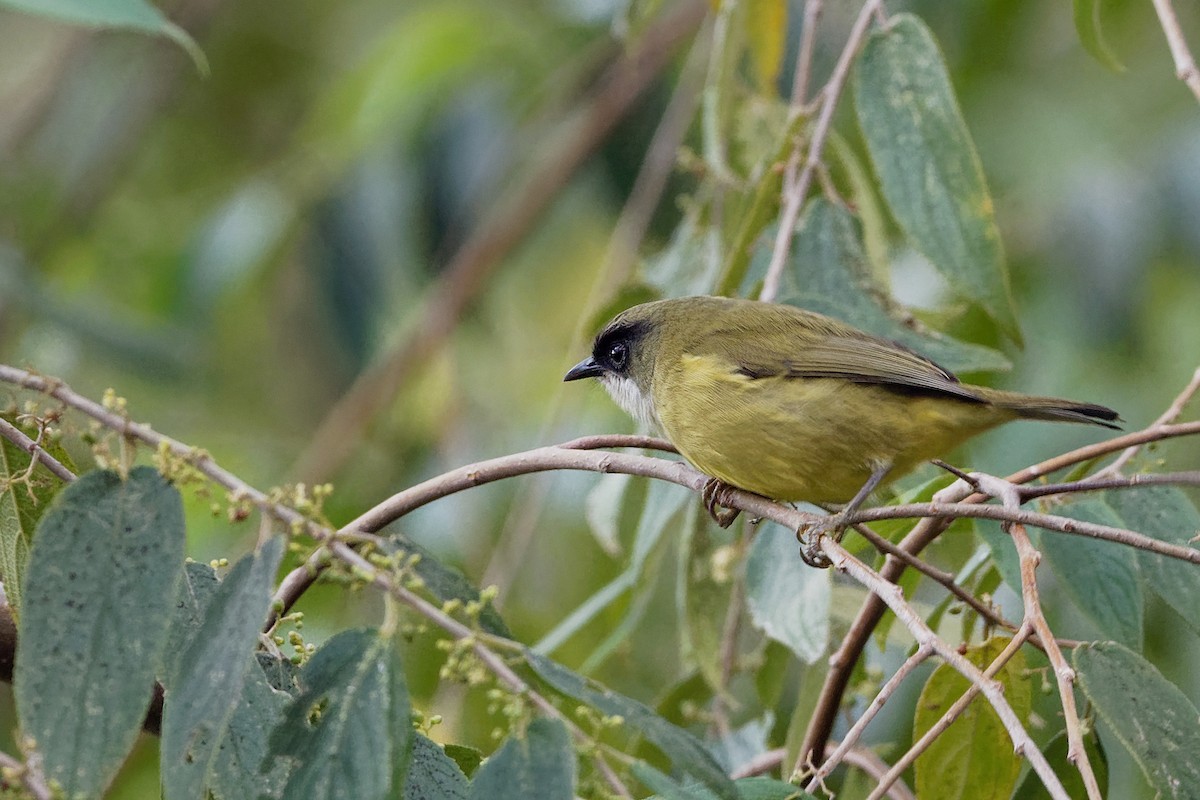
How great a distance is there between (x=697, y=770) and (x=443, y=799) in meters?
0.56

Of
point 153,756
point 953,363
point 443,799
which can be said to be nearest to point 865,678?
point 953,363

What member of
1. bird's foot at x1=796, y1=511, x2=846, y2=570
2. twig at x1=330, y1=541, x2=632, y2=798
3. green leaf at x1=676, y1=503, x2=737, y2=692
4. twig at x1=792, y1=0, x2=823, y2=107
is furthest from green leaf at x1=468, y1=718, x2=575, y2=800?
twig at x1=792, y1=0, x2=823, y2=107

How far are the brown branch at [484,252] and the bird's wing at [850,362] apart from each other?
268 cm

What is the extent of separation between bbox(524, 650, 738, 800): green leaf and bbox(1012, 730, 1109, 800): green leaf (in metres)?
0.95

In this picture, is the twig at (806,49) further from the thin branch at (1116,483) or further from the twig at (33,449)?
the twig at (33,449)

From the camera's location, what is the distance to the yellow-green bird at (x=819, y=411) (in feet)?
9.86

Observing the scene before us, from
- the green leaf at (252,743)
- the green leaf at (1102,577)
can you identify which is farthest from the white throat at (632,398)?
the green leaf at (252,743)

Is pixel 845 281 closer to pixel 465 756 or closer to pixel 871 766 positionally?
pixel 871 766

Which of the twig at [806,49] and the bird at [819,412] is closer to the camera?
the bird at [819,412]

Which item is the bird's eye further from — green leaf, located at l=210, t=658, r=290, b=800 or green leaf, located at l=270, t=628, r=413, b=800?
green leaf, located at l=270, t=628, r=413, b=800

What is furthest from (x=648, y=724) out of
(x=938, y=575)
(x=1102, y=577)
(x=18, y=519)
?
(x=1102, y=577)

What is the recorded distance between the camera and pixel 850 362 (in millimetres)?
3152

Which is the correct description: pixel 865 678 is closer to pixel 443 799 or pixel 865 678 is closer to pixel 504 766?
pixel 443 799

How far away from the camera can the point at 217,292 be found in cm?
561
